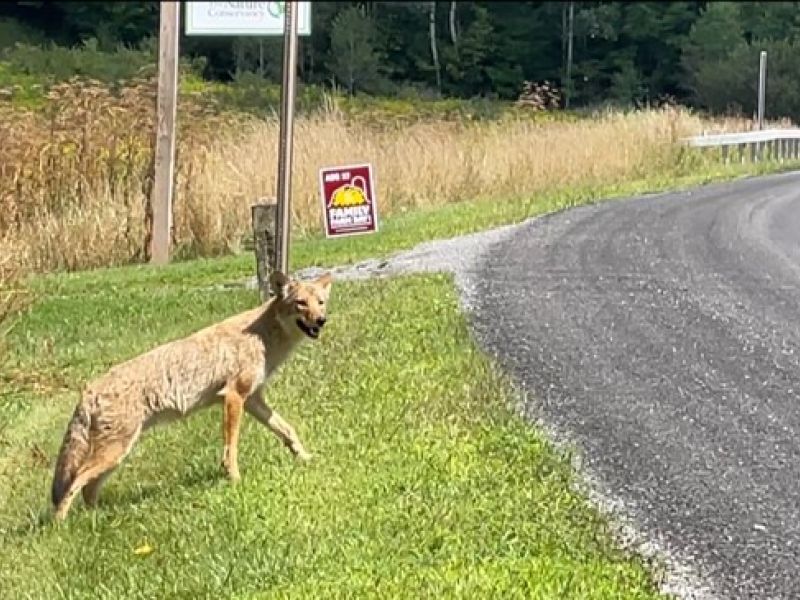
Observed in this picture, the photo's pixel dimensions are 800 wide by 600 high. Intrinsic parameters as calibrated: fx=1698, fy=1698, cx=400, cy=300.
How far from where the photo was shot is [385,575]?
18.4 ft

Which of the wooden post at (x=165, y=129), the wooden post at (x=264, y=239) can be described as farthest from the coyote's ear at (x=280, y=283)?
the wooden post at (x=165, y=129)

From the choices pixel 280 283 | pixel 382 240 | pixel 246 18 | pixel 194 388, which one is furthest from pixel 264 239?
pixel 382 240

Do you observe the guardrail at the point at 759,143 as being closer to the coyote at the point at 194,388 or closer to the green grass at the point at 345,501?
the green grass at the point at 345,501

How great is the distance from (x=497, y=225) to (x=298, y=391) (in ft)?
25.9

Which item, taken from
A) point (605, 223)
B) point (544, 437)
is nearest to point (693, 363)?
point (544, 437)

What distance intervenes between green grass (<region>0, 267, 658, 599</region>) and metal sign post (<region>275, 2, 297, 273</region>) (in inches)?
26.3

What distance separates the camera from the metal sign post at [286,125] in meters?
9.86

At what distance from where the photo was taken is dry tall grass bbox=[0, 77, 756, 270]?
17000 millimetres

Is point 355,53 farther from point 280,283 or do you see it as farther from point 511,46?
point 280,283

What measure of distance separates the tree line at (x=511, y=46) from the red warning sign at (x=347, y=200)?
18.2 ft

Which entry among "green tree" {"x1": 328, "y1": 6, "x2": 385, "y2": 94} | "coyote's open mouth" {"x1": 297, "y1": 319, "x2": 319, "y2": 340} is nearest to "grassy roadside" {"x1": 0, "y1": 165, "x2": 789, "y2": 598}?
"coyote's open mouth" {"x1": 297, "y1": 319, "x2": 319, "y2": 340}

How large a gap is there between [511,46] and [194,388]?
84.9 ft

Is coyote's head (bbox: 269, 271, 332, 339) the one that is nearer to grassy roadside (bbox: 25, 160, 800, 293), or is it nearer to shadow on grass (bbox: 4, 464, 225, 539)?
shadow on grass (bbox: 4, 464, 225, 539)

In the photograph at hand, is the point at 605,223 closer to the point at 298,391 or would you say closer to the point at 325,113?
the point at 325,113
